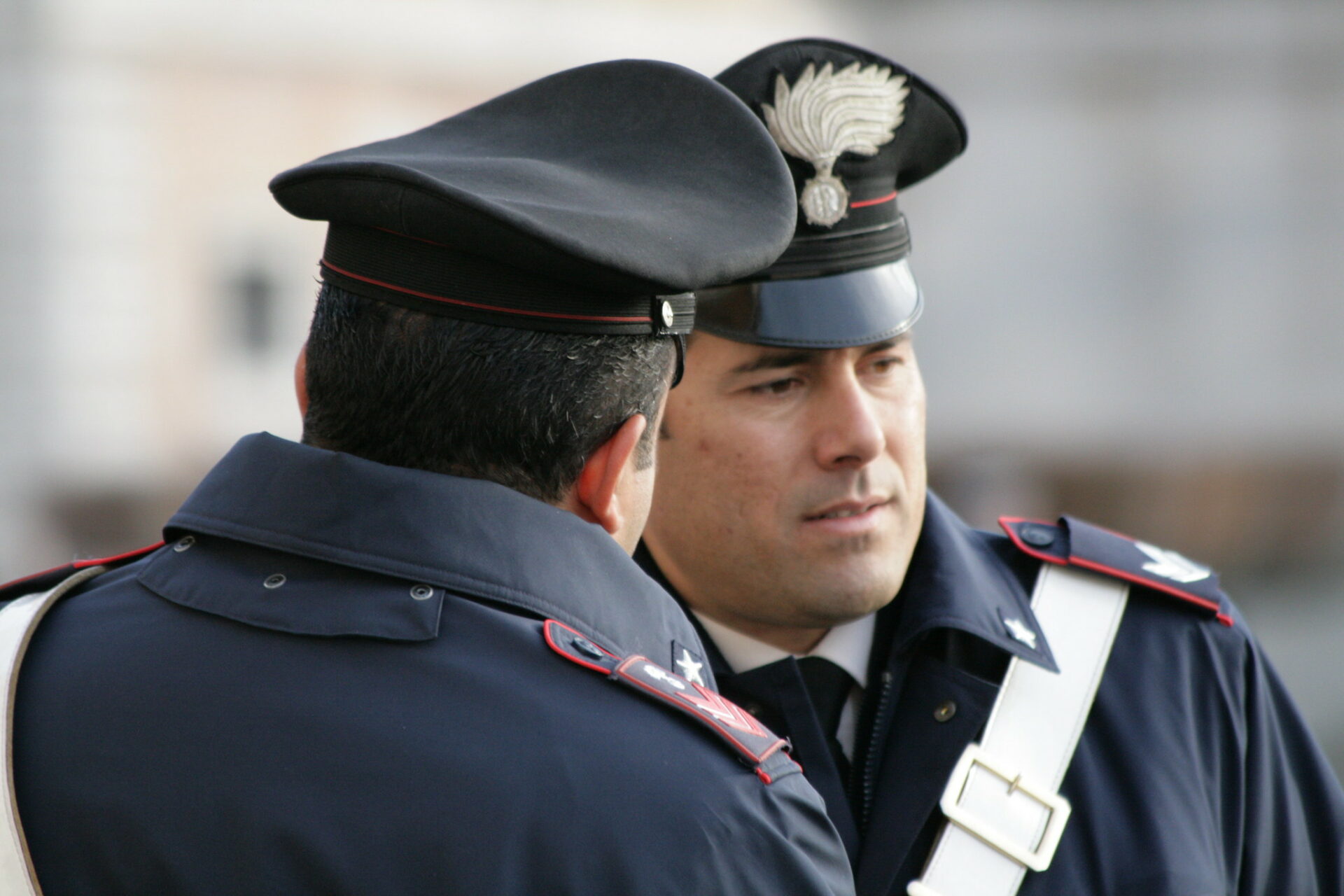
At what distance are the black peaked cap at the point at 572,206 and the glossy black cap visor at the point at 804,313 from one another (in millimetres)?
659

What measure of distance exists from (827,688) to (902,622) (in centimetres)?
17

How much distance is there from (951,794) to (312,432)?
1176 mm

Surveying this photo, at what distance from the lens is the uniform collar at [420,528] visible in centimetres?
152

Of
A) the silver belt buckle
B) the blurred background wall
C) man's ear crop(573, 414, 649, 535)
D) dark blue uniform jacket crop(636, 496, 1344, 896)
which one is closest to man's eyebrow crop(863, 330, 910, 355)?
dark blue uniform jacket crop(636, 496, 1344, 896)

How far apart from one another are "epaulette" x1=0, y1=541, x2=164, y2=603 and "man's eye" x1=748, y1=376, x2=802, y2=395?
3.39 feet

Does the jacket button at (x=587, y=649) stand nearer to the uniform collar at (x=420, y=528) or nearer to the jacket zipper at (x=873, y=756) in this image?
the uniform collar at (x=420, y=528)

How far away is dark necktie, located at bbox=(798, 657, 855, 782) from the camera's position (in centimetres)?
243

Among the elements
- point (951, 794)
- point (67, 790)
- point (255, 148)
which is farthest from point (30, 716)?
point (255, 148)

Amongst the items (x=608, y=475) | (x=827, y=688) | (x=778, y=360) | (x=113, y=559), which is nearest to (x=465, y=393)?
(x=608, y=475)

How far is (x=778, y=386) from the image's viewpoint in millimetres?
2510

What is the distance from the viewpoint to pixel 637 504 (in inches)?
68.4

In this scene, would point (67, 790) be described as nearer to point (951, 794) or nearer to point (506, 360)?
point (506, 360)

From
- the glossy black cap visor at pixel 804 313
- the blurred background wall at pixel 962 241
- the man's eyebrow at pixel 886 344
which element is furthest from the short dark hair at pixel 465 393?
the blurred background wall at pixel 962 241

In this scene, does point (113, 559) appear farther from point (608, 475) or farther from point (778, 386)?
point (778, 386)
